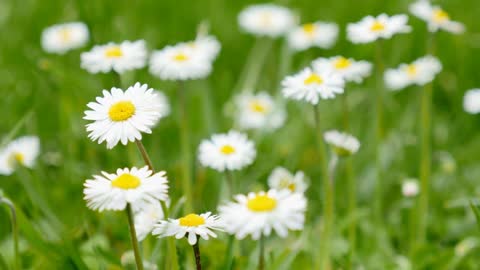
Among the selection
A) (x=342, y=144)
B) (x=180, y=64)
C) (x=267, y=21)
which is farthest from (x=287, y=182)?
(x=267, y=21)

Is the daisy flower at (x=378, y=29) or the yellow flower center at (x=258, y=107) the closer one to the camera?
the daisy flower at (x=378, y=29)

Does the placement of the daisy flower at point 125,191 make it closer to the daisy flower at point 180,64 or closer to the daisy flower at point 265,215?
the daisy flower at point 265,215

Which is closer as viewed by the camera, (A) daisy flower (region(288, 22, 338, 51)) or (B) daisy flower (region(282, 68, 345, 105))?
(B) daisy flower (region(282, 68, 345, 105))

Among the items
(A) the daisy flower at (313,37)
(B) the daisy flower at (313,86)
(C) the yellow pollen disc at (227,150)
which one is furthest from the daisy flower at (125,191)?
(A) the daisy flower at (313,37)

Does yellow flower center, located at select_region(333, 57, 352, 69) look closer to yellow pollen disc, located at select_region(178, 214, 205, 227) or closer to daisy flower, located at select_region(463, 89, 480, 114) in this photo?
daisy flower, located at select_region(463, 89, 480, 114)

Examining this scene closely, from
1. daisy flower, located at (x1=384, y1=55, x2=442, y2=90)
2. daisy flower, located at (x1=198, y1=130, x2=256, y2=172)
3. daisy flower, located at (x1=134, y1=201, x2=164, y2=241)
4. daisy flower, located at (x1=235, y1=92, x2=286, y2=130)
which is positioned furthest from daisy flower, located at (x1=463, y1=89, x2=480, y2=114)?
daisy flower, located at (x1=134, y1=201, x2=164, y2=241)

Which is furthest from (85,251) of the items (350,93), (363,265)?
(350,93)
